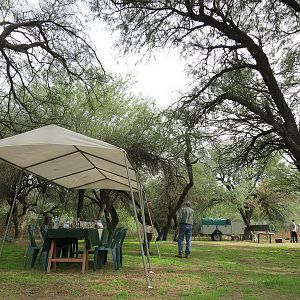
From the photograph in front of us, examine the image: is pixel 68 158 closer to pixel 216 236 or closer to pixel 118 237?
pixel 118 237

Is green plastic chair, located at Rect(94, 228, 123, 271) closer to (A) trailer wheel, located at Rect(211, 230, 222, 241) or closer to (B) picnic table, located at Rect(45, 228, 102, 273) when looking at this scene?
(B) picnic table, located at Rect(45, 228, 102, 273)

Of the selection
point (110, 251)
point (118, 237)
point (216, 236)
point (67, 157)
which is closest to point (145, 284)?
point (110, 251)

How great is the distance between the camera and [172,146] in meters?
17.1

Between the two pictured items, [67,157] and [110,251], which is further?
[67,157]

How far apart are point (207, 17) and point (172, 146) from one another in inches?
296

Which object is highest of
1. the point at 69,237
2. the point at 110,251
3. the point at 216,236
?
the point at 216,236

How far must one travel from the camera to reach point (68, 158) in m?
9.09

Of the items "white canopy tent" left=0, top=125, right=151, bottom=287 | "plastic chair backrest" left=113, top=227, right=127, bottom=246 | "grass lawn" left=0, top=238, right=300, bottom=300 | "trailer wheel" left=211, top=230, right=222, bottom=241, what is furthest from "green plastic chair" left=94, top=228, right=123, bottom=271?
"trailer wheel" left=211, top=230, right=222, bottom=241

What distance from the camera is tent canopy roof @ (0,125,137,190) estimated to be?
6.36m

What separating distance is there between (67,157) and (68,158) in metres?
0.10

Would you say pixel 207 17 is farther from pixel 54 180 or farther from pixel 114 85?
pixel 114 85

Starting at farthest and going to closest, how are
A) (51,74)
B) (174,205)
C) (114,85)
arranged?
(174,205) < (114,85) < (51,74)

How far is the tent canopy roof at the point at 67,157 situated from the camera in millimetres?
6363

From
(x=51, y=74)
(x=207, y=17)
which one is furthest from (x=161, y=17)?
(x=51, y=74)
